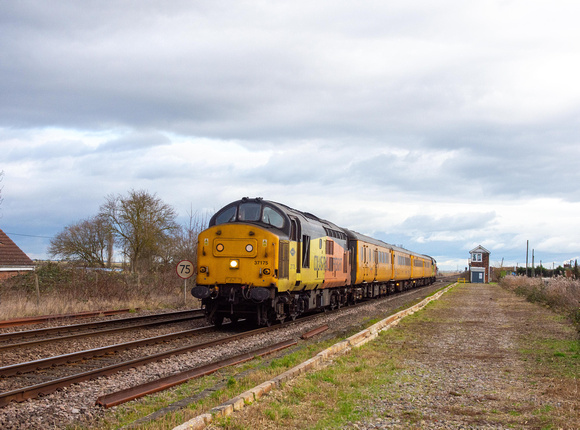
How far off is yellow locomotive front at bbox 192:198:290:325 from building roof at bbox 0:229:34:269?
21681 mm

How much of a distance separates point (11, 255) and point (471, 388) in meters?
32.2

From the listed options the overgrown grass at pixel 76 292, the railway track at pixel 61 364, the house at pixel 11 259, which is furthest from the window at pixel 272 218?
the house at pixel 11 259

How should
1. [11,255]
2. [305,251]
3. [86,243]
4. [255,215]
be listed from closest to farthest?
1. [255,215]
2. [305,251]
3. [11,255]
4. [86,243]

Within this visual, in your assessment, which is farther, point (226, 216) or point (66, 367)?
point (226, 216)

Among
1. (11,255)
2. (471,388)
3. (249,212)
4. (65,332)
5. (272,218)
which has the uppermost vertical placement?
(249,212)

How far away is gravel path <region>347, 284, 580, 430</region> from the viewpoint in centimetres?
605

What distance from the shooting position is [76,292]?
2233cm

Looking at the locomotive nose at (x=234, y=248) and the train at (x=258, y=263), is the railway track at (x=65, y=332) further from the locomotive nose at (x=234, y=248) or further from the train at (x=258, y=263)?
the locomotive nose at (x=234, y=248)

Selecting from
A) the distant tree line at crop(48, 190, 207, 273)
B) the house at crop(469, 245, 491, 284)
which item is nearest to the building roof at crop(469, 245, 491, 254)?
the house at crop(469, 245, 491, 284)

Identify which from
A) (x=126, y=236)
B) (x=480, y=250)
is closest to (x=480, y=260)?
(x=480, y=250)

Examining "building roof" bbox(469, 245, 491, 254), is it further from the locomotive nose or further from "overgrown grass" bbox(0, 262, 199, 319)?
the locomotive nose

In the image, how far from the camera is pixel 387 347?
1167 cm

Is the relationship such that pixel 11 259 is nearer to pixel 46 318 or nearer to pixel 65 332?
pixel 46 318

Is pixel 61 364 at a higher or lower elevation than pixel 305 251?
lower
